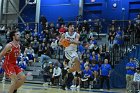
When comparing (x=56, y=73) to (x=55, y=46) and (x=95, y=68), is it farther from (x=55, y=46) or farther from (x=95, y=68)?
(x=55, y=46)

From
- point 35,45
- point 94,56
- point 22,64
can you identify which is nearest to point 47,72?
point 22,64

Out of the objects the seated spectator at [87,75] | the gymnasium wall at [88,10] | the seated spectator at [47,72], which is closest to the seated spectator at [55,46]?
the seated spectator at [47,72]

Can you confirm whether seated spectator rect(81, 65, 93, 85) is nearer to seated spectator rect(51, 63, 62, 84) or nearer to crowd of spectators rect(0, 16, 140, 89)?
crowd of spectators rect(0, 16, 140, 89)

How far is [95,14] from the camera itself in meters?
32.3

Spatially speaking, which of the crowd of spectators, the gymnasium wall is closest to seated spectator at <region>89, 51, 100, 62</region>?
the crowd of spectators

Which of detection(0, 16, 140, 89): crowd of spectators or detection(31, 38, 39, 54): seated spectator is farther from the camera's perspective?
detection(31, 38, 39, 54): seated spectator

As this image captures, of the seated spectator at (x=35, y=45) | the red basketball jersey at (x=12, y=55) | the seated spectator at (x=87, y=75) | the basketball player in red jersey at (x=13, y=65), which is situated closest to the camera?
the basketball player in red jersey at (x=13, y=65)

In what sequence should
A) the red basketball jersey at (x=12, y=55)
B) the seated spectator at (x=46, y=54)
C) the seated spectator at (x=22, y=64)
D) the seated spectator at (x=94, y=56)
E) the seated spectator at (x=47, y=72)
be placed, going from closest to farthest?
the red basketball jersey at (x=12, y=55)
the seated spectator at (x=94, y=56)
the seated spectator at (x=47, y=72)
the seated spectator at (x=22, y=64)
the seated spectator at (x=46, y=54)

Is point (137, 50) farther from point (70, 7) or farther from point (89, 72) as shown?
point (70, 7)

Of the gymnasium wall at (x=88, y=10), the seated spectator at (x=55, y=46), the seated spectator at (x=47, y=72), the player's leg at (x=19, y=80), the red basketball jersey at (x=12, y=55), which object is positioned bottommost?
the seated spectator at (x=47, y=72)

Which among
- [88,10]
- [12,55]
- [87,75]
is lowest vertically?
[87,75]

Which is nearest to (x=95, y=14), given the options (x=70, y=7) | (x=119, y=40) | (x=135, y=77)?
(x=70, y=7)

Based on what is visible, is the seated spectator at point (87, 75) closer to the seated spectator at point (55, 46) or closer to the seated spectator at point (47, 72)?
the seated spectator at point (47, 72)

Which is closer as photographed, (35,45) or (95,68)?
(95,68)
